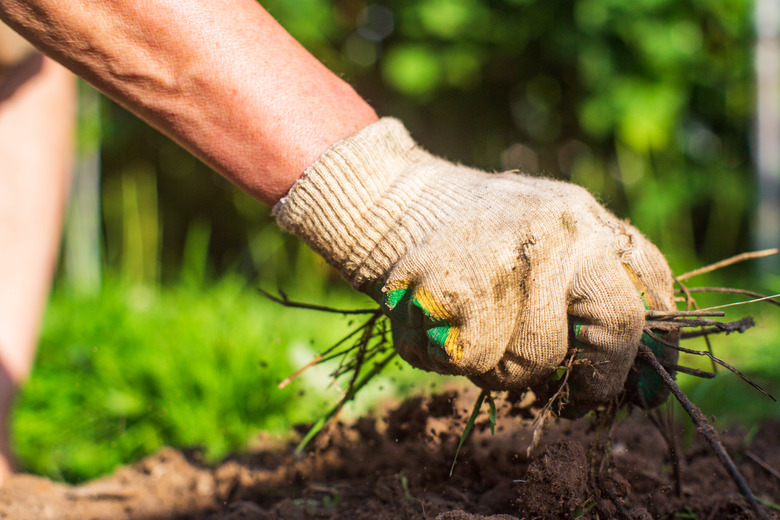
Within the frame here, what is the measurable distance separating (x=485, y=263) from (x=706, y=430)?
0.47 metres

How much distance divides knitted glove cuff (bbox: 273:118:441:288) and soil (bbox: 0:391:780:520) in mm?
484

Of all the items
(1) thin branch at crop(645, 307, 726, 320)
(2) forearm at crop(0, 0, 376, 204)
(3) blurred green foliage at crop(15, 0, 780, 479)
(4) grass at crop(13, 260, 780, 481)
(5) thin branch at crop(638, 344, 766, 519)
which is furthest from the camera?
(3) blurred green foliage at crop(15, 0, 780, 479)

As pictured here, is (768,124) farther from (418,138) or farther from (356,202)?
(356,202)

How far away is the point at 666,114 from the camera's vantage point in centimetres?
333

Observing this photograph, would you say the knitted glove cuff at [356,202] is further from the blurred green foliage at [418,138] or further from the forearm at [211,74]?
the blurred green foliage at [418,138]

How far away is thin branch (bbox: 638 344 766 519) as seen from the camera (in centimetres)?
85

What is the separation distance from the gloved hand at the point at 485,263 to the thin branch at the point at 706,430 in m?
0.07

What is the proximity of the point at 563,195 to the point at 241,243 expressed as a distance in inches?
160

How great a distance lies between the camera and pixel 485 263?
100cm

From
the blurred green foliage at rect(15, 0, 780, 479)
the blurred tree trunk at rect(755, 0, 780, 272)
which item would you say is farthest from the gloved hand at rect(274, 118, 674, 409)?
the blurred tree trunk at rect(755, 0, 780, 272)

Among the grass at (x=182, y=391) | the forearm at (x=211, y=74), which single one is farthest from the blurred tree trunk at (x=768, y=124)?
the forearm at (x=211, y=74)

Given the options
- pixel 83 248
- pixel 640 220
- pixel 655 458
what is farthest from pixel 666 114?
pixel 83 248

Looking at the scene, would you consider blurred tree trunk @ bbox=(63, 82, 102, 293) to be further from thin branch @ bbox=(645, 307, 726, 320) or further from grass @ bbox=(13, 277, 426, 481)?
thin branch @ bbox=(645, 307, 726, 320)

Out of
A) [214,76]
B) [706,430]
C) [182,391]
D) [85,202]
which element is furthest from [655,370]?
[85,202]
